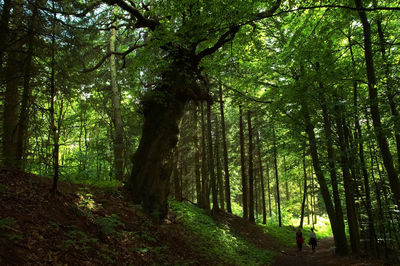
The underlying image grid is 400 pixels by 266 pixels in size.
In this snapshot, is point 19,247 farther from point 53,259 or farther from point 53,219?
point 53,219

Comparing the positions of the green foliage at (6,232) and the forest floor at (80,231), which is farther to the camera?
the forest floor at (80,231)

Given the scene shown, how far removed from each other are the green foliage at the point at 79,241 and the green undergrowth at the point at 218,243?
465 cm

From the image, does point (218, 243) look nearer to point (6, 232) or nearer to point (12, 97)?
point (6, 232)

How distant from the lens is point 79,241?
4.91 m

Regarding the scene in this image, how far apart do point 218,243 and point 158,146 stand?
4.86m

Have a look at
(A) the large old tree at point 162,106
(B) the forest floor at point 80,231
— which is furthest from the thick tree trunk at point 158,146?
(B) the forest floor at point 80,231

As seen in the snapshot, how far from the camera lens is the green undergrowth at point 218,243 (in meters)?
9.01

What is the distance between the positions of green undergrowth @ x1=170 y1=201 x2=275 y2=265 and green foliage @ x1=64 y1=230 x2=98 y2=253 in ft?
15.3

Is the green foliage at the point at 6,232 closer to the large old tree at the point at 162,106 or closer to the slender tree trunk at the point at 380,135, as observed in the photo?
the large old tree at the point at 162,106

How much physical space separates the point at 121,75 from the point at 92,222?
10.4m

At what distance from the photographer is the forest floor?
4.11m

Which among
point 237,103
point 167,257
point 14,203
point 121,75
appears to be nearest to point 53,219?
point 14,203

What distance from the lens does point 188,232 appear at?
30.9ft

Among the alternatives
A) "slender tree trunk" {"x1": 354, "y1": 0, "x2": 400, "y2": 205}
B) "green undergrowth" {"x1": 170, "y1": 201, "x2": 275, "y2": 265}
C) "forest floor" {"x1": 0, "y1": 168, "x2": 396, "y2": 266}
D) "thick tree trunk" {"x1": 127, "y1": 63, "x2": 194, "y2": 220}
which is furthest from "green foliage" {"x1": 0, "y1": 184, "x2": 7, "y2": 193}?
"slender tree trunk" {"x1": 354, "y1": 0, "x2": 400, "y2": 205}
